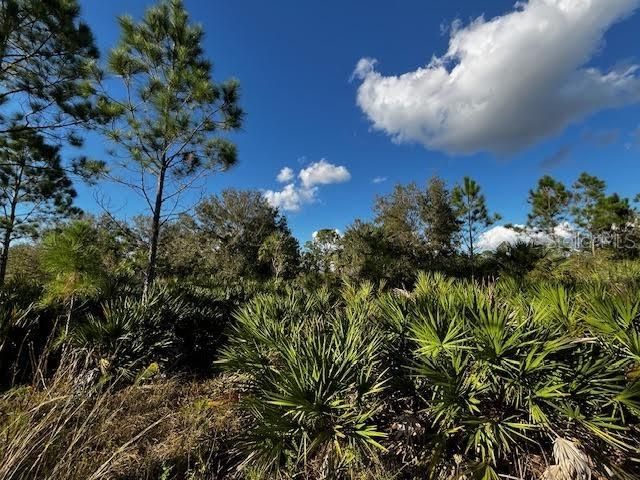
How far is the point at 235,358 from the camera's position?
174 inches

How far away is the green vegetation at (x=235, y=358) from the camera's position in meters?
2.72

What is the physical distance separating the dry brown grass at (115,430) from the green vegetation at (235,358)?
1.0 inches

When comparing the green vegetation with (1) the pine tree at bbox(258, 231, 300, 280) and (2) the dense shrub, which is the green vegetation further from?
(1) the pine tree at bbox(258, 231, 300, 280)

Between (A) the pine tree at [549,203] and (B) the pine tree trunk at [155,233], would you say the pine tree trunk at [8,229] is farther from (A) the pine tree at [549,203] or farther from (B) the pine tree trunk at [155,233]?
(A) the pine tree at [549,203]

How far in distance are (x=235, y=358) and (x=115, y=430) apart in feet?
4.88

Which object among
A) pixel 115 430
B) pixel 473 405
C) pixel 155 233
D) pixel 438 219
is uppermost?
pixel 438 219

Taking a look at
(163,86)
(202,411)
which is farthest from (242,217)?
(202,411)

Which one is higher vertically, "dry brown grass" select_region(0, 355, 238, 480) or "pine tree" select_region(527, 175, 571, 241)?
"pine tree" select_region(527, 175, 571, 241)

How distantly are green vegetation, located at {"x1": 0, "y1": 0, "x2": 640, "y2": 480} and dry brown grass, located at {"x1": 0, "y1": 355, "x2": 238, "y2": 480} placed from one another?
0.03 m

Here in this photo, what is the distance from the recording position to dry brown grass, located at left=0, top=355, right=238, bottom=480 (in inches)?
85.1

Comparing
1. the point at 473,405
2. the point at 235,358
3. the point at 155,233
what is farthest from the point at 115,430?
the point at 155,233

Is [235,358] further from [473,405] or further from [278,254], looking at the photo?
[278,254]

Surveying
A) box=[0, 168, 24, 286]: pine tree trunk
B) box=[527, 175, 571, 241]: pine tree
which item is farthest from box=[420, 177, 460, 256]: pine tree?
box=[0, 168, 24, 286]: pine tree trunk

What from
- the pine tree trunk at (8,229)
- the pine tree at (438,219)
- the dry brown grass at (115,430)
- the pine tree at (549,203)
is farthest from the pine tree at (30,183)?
the pine tree at (549,203)
